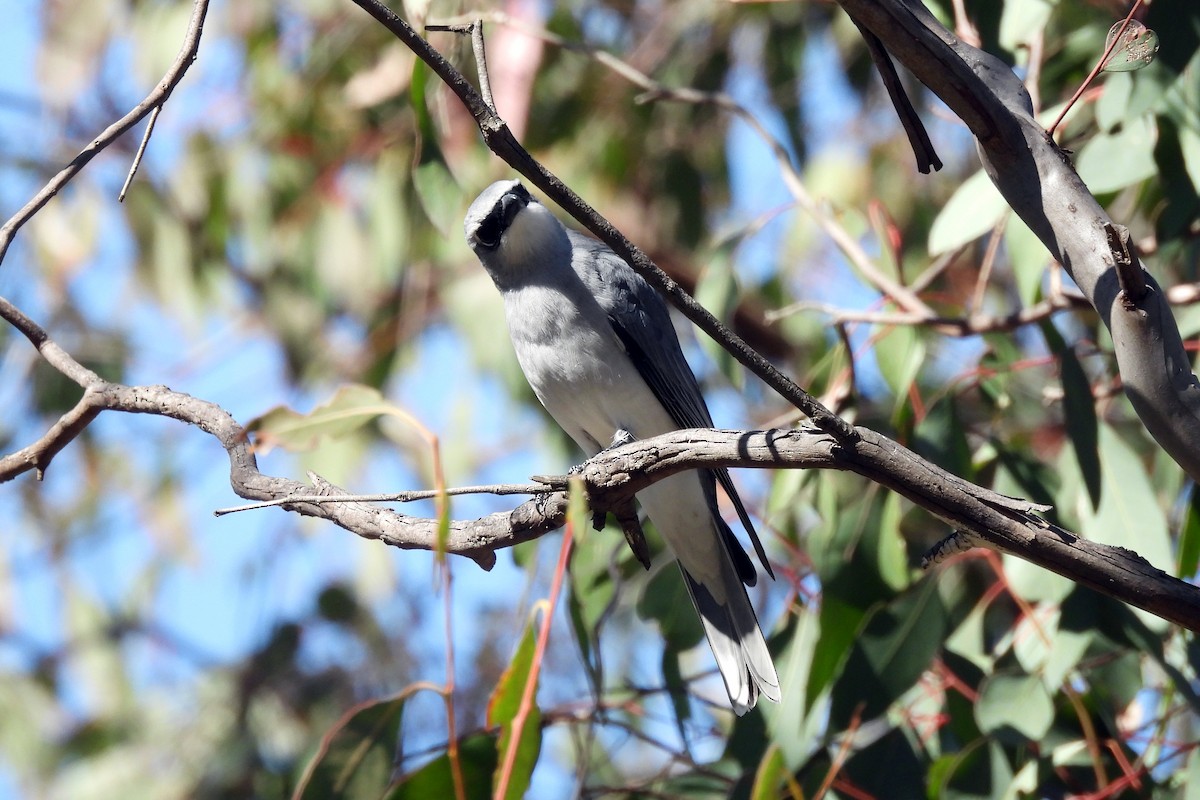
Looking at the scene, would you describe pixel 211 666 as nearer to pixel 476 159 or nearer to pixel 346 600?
pixel 346 600

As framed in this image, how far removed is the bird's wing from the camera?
3.11 metres

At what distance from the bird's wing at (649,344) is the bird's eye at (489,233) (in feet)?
0.72

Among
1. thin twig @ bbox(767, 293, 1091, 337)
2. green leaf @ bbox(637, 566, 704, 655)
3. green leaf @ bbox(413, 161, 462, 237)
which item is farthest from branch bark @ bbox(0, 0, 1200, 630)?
green leaf @ bbox(637, 566, 704, 655)

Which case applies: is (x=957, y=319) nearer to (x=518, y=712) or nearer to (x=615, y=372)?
(x=615, y=372)

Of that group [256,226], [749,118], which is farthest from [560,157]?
[749,118]

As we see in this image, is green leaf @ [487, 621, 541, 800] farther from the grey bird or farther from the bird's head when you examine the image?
the bird's head

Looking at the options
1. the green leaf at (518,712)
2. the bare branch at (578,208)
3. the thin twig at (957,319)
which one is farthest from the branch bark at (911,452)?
the thin twig at (957,319)

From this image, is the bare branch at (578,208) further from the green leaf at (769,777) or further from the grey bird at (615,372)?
the grey bird at (615,372)

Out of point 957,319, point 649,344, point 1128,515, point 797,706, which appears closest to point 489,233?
point 649,344

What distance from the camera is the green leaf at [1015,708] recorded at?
93.7 inches

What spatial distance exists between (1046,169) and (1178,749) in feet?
4.81

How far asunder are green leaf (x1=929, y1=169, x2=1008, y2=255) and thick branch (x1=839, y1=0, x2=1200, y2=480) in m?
1.06

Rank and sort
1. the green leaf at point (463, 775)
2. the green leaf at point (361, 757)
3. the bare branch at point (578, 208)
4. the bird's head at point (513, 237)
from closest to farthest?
the bare branch at point (578, 208), the green leaf at point (463, 775), the green leaf at point (361, 757), the bird's head at point (513, 237)

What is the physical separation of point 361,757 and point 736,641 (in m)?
0.93
